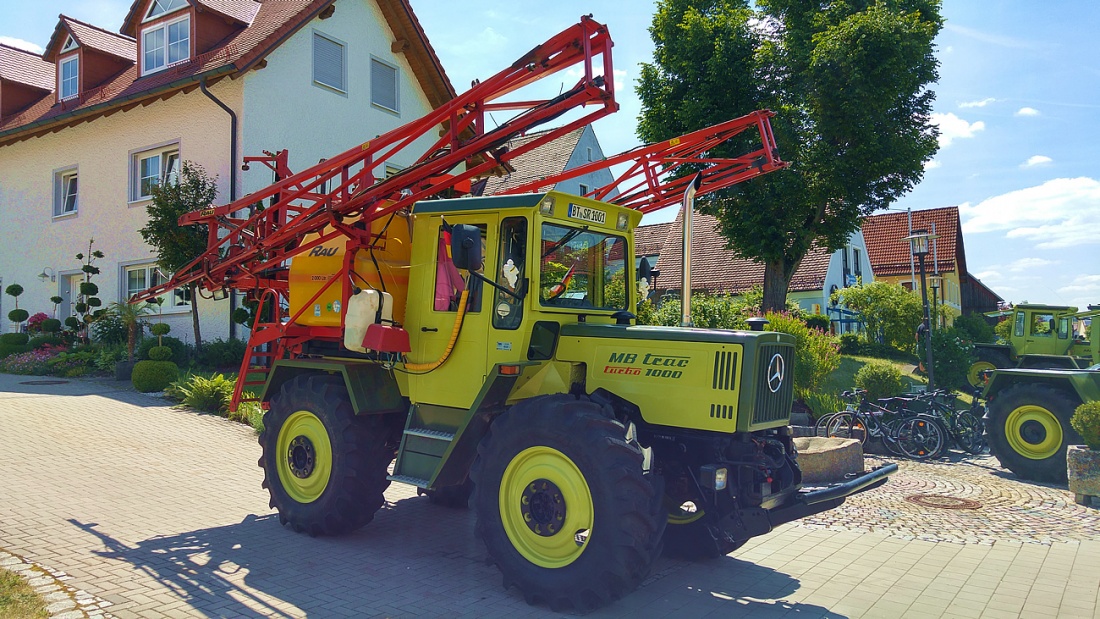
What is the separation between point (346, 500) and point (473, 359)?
162 cm

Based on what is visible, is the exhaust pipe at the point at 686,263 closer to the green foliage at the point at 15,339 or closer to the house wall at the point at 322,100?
the house wall at the point at 322,100

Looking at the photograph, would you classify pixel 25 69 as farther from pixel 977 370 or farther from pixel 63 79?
pixel 977 370

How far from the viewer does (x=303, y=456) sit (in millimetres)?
6832

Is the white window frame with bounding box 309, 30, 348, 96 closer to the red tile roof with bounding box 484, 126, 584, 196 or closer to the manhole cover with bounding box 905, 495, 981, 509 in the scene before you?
the red tile roof with bounding box 484, 126, 584, 196

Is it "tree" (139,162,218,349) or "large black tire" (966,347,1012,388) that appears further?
"large black tire" (966,347,1012,388)

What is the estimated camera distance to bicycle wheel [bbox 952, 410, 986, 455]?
12.1 meters

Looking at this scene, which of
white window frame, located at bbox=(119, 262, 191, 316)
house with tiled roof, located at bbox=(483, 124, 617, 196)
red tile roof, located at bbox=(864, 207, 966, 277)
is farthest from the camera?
red tile roof, located at bbox=(864, 207, 966, 277)

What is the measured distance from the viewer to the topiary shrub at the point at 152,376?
1425cm

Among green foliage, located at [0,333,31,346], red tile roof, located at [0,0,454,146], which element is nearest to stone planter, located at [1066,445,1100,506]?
red tile roof, located at [0,0,454,146]

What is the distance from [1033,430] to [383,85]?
16.8 metres

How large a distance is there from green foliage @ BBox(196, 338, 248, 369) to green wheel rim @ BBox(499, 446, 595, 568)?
12.4m

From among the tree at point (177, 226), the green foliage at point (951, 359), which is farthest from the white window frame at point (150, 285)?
the green foliage at point (951, 359)

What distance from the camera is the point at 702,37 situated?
20.3 m

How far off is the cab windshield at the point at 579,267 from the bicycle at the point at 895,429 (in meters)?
6.86
